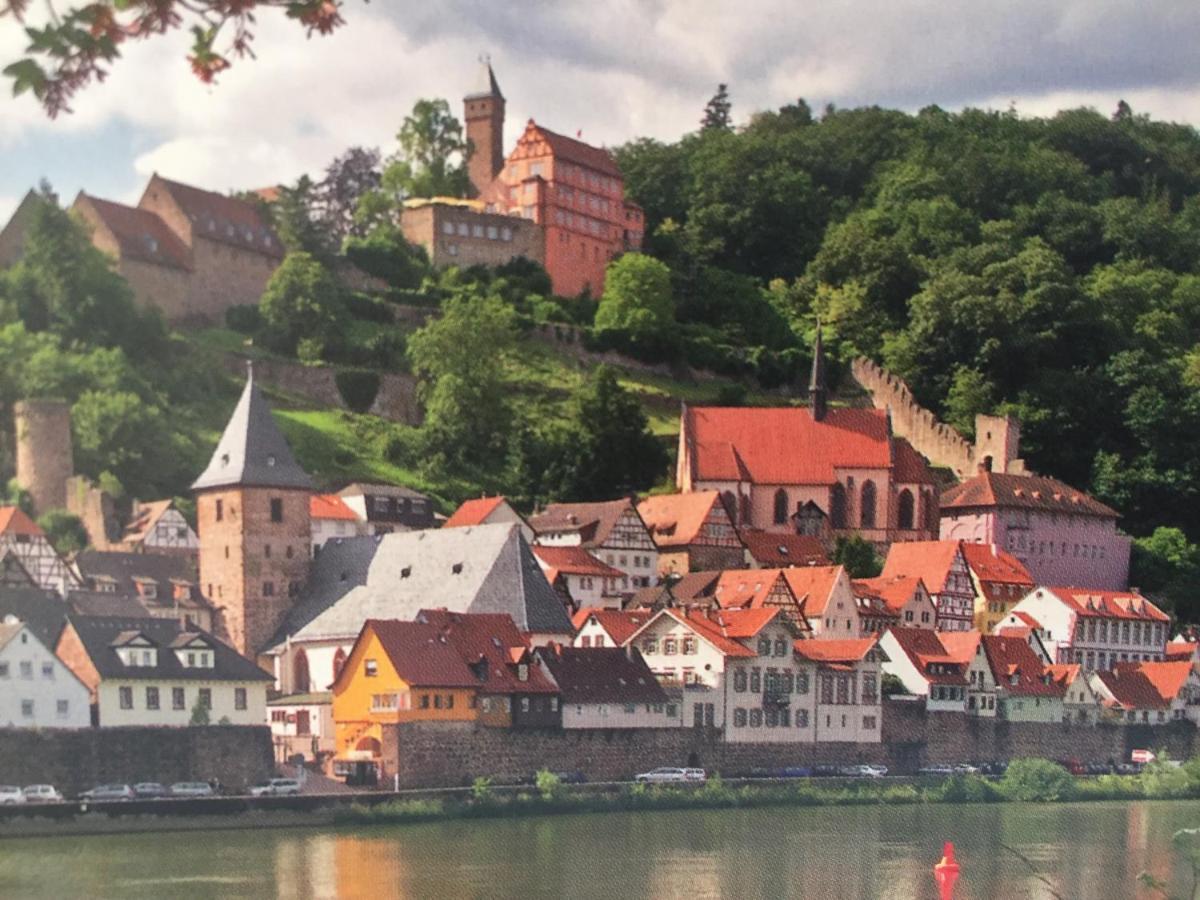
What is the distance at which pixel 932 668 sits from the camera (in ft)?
203

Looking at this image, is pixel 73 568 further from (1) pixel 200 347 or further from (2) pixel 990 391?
(2) pixel 990 391

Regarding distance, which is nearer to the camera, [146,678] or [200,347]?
[146,678]

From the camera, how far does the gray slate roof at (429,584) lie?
58.0m

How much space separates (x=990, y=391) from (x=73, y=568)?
1597 inches

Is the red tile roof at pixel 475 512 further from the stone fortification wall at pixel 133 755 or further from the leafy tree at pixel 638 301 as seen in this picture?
the leafy tree at pixel 638 301

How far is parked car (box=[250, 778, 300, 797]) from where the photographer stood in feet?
158

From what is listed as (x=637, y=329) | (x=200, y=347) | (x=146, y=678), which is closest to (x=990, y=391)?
(x=637, y=329)

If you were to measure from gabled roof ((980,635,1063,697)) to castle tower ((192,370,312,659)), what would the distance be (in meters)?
20.3

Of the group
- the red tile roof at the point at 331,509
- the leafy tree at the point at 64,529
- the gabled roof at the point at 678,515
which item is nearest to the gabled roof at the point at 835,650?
the gabled roof at the point at 678,515

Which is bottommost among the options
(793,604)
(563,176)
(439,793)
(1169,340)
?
(439,793)

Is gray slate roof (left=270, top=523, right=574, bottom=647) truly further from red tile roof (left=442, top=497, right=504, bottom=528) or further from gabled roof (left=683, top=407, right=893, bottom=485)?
gabled roof (left=683, top=407, right=893, bottom=485)

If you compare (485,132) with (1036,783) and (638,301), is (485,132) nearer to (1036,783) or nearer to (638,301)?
(638,301)

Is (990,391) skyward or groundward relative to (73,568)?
skyward

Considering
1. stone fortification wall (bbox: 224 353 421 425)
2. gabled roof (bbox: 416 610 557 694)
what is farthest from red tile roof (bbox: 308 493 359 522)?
gabled roof (bbox: 416 610 557 694)
